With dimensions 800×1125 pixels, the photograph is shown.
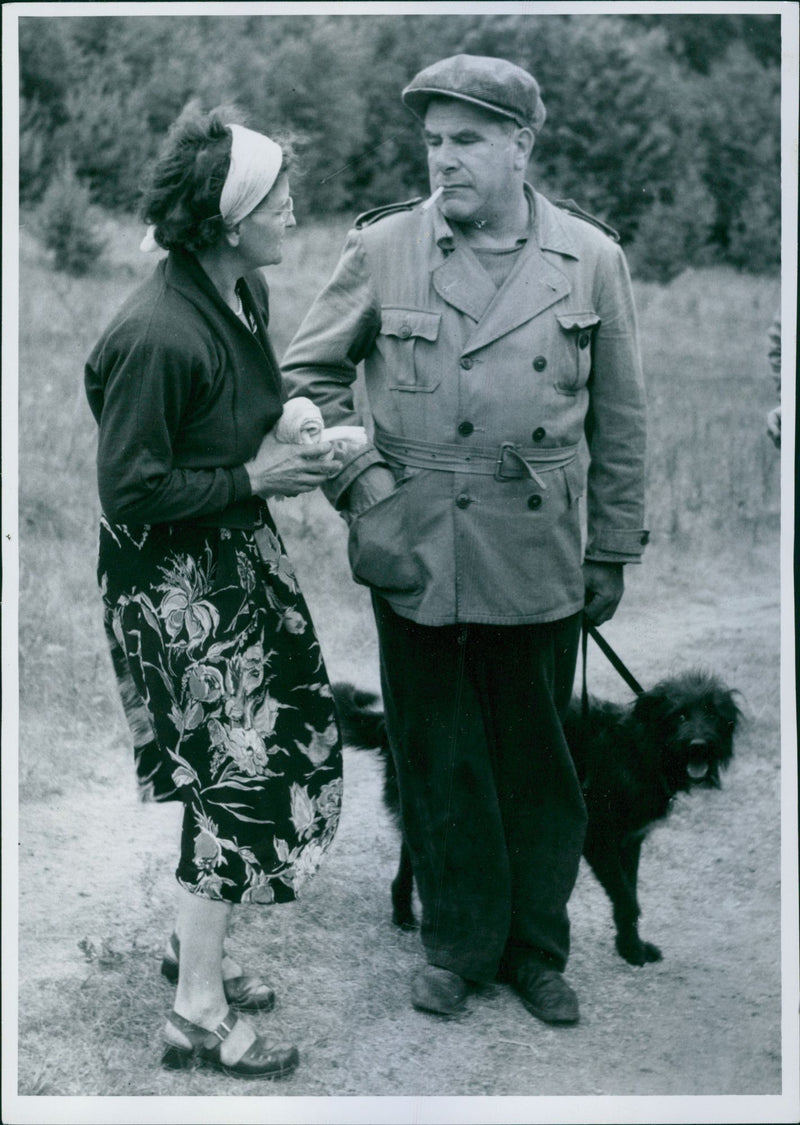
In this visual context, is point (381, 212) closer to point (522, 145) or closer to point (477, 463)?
point (522, 145)

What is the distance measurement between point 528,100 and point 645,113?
3377mm

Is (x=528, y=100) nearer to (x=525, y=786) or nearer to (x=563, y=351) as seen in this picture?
(x=563, y=351)

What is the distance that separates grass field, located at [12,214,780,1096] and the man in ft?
0.78

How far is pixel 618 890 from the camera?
12.3ft

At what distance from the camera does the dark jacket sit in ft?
9.15

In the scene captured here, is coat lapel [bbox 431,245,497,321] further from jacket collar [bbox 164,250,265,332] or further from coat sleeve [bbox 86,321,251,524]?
coat sleeve [bbox 86,321,251,524]

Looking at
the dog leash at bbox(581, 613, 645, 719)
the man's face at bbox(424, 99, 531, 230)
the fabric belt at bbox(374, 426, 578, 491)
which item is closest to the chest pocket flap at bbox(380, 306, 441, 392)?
the fabric belt at bbox(374, 426, 578, 491)

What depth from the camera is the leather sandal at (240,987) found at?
3494 mm

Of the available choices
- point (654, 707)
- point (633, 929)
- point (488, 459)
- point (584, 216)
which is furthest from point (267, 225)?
point (633, 929)

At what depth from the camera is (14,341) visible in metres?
3.46

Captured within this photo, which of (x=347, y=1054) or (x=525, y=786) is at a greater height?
(x=525, y=786)

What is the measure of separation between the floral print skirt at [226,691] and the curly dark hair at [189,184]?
26.1 inches

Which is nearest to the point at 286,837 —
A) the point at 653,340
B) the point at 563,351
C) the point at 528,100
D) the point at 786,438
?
the point at 563,351

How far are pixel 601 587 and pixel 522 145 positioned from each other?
1150 mm
